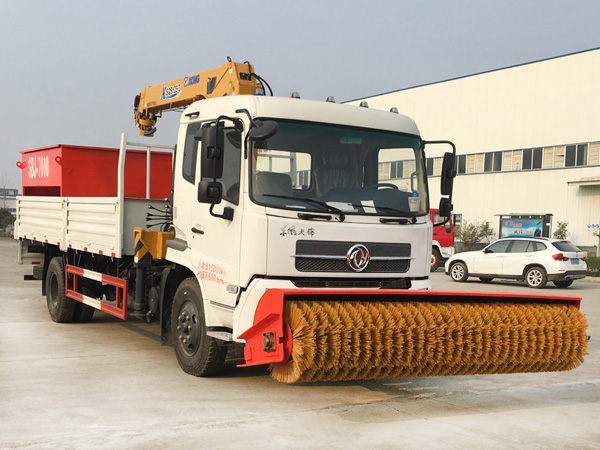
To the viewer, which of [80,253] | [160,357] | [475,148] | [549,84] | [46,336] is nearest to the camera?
[160,357]

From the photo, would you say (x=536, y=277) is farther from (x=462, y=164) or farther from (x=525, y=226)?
(x=462, y=164)

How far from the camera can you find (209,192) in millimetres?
6578

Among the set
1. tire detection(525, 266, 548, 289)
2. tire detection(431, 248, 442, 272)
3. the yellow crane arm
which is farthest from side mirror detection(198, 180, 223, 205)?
tire detection(431, 248, 442, 272)

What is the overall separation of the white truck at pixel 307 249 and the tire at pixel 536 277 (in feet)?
44.8

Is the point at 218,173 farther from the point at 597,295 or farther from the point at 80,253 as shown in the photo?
the point at 597,295

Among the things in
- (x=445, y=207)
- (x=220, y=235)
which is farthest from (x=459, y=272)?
(x=220, y=235)

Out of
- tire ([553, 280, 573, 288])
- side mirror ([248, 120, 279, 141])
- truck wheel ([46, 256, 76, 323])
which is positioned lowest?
tire ([553, 280, 573, 288])

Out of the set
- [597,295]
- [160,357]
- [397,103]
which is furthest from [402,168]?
[397,103]

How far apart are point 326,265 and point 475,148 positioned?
35.9m

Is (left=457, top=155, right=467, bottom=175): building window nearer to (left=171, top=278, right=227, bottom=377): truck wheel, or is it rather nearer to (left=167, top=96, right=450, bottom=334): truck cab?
(left=167, top=96, right=450, bottom=334): truck cab

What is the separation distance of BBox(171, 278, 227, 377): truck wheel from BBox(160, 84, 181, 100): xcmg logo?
4.49m

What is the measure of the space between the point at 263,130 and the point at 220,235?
3.75ft

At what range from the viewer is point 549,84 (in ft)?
119

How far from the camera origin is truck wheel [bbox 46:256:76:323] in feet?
35.1
